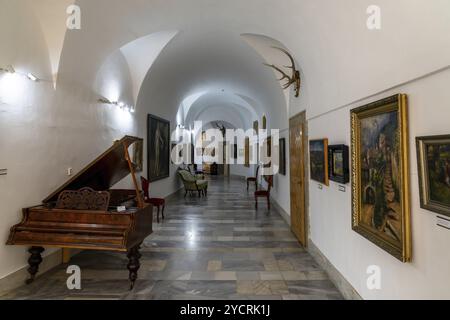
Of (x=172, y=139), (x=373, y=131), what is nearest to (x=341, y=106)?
(x=373, y=131)

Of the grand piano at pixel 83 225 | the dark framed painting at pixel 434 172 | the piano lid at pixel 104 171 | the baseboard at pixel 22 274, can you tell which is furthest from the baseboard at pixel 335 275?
the baseboard at pixel 22 274

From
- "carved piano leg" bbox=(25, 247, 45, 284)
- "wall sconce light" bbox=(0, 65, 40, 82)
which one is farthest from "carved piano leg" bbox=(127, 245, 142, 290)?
"wall sconce light" bbox=(0, 65, 40, 82)

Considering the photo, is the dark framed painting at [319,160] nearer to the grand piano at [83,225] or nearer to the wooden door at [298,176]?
the wooden door at [298,176]

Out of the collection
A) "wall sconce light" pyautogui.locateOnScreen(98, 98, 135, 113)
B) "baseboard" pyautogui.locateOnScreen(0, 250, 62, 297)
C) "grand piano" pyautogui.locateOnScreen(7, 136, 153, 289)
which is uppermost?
"wall sconce light" pyautogui.locateOnScreen(98, 98, 135, 113)

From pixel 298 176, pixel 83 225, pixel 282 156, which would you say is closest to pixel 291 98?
pixel 282 156

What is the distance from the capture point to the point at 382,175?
7.32 ft

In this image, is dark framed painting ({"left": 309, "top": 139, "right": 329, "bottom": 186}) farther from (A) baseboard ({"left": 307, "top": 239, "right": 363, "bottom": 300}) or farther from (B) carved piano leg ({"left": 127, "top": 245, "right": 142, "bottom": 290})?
(B) carved piano leg ({"left": 127, "top": 245, "right": 142, "bottom": 290})

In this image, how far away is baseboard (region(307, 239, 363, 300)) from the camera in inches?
113

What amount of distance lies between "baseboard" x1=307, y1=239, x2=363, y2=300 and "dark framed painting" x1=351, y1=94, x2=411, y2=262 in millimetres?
761

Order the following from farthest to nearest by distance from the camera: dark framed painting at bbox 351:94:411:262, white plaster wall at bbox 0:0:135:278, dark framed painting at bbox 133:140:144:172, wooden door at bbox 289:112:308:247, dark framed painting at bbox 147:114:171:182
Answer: dark framed painting at bbox 147:114:171:182 < dark framed painting at bbox 133:140:144:172 < wooden door at bbox 289:112:308:247 < white plaster wall at bbox 0:0:135:278 < dark framed painting at bbox 351:94:411:262

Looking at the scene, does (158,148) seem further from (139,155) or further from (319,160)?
(319,160)

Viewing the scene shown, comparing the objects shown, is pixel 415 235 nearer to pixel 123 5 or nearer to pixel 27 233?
pixel 27 233

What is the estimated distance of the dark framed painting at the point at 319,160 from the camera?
357 centimetres

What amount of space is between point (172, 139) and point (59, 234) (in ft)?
23.7
